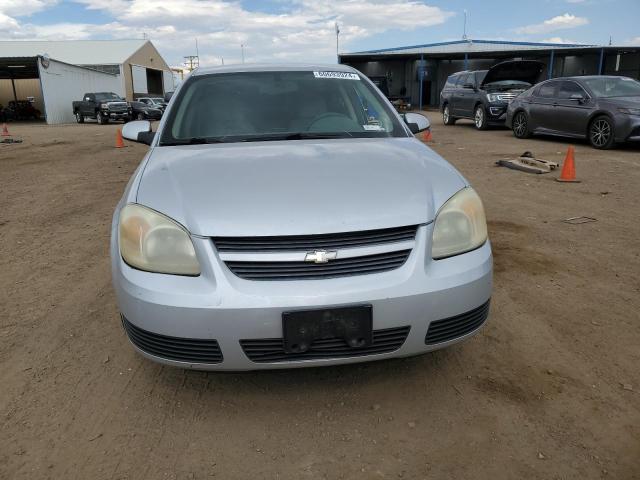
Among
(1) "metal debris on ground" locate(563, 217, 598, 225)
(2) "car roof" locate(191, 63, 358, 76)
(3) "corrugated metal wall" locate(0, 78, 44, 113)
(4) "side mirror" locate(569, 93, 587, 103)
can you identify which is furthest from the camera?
(3) "corrugated metal wall" locate(0, 78, 44, 113)

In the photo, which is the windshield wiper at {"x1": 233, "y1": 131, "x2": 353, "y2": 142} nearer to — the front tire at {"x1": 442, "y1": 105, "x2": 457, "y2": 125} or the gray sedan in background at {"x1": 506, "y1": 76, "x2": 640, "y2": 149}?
the gray sedan in background at {"x1": 506, "y1": 76, "x2": 640, "y2": 149}

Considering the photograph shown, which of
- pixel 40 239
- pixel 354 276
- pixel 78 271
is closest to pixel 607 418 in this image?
pixel 354 276

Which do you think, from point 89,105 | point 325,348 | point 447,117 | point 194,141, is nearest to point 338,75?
point 194,141

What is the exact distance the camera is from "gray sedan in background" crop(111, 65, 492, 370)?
202 cm

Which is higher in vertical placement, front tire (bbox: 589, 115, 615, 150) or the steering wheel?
the steering wheel

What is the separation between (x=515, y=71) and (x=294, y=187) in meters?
15.0

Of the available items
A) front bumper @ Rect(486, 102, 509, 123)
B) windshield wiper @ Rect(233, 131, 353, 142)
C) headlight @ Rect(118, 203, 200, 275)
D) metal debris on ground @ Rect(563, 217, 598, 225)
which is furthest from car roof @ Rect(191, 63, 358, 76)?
front bumper @ Rect(486, 102, 509, 123)

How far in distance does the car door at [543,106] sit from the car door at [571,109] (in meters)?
0.14

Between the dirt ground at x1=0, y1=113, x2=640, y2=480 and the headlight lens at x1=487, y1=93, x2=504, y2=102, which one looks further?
the headlight lens at x1=487, y1=93, x2=504, y2=102

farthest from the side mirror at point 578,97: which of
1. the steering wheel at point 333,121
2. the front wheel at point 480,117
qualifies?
the steering wheel at point 333,121

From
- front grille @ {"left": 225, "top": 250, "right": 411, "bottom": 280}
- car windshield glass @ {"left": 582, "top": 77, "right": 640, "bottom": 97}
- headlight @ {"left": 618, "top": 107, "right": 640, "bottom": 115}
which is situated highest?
car windshield glass @ {"left": 582, "top": 77, "right": 640, "bottom": 97}

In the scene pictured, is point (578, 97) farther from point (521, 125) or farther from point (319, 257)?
point (319, 257)

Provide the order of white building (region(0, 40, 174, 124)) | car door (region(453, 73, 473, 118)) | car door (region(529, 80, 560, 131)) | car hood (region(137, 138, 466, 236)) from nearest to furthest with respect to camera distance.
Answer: car hood (region(137, 138, 466, 236)) < car door (region(529, 80, 560, 131)) < car door (region(453, 73, 473, 118)) < white building (region(0, 40, 174, 124))

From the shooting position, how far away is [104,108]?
26609 millimetres
